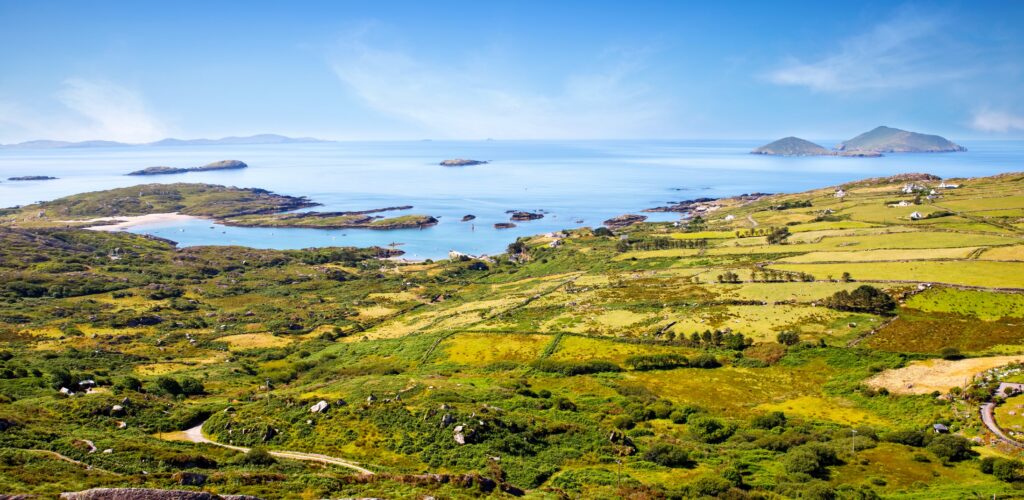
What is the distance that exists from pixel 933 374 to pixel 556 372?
3053 centimetres

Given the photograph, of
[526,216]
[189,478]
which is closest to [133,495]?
[189,478]

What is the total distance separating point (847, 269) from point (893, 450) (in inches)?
2041

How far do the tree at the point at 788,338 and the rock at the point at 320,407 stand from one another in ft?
140

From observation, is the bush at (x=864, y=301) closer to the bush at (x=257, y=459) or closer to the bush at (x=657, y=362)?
the bush at (x=657, y=362)

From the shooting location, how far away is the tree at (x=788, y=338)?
53.2 metres

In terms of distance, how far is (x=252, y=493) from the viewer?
23.1 m

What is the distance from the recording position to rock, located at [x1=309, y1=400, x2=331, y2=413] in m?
37.7

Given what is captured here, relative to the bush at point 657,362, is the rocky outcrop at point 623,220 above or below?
above

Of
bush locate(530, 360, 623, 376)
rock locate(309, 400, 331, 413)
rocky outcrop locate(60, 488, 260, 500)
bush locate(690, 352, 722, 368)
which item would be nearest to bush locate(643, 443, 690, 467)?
bush locate(530, 360, 623, 376)

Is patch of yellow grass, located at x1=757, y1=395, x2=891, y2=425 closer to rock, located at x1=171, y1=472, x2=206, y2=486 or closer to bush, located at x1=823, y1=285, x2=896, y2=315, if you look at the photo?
bush, located at x1=823, y1=285, x2=896, y2=315

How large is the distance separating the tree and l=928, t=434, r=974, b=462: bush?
22.3 metres

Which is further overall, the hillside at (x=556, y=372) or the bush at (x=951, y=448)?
the bush at (x=951, y=448)

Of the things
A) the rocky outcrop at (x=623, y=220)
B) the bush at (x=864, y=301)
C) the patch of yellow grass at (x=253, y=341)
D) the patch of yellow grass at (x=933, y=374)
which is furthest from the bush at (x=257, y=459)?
the rocky outcrop at (x=623, y=220)

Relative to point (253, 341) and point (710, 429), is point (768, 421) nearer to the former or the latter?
point (710, 429)
